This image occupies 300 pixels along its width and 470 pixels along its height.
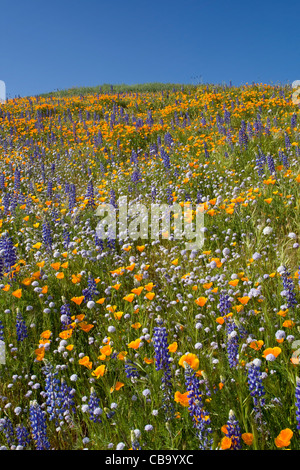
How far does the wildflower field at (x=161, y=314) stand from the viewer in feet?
6.57

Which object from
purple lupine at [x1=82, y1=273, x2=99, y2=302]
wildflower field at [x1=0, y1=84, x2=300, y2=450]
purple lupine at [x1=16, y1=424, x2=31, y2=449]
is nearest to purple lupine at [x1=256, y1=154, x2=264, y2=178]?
wildflower field at [x1=0, y1=84, x2=300, y2=450]

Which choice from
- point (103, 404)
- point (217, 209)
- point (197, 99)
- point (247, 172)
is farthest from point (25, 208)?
point (197, 99)

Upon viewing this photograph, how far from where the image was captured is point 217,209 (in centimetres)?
498

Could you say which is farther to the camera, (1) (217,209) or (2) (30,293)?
(1) (217,209)

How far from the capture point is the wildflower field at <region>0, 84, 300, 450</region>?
200 centimetres

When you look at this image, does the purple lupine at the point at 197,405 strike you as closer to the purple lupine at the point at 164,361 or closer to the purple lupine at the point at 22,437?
the purple lupine at the point at 164,361

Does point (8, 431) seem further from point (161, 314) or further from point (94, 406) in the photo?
point (161, 314)

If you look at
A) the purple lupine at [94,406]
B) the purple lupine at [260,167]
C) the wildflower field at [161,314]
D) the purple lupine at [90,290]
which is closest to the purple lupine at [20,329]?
the wildflower field at [161,314]

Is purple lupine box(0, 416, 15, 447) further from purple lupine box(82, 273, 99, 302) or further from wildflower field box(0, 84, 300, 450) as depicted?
purple lupine box(82, 273, 99, 302)

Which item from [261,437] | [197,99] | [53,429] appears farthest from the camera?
[197,99]

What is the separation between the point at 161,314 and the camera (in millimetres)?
3248

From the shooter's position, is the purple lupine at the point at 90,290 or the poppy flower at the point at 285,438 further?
the purple lupine at the point at 90,290

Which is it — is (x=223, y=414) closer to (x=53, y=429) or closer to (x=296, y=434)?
(x=296, y=434)

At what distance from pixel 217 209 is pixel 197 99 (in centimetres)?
988
